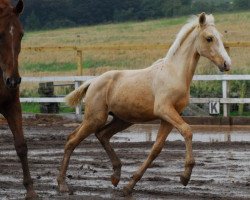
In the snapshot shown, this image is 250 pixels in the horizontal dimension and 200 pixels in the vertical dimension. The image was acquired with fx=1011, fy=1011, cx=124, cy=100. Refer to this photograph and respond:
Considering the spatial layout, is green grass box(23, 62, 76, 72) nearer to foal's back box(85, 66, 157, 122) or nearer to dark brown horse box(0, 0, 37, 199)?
foal's back box(85, 66, 157, 122)

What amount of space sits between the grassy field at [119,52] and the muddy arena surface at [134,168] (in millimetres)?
5829

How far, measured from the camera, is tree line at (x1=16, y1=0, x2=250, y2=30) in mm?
83331

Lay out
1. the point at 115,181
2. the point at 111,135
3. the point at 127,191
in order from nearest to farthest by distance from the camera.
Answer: the point at 127,191
the point at 115,181
the point at 111,135

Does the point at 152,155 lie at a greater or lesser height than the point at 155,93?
lesser

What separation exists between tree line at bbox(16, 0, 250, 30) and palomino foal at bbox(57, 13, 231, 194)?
6880cm

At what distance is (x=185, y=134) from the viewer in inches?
437

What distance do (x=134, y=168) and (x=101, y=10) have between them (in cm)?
7401

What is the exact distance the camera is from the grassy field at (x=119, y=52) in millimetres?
30625

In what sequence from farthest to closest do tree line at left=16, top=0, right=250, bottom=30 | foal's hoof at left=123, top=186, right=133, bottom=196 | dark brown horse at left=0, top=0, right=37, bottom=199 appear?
tree line at left=16, top=0, right=250, bottom=30, foal's hoof at left=123, top=186, right=133, bottom=196, dark brown horse at left=0, top=0, right=37, bottom=199

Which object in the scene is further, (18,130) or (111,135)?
(111,135)

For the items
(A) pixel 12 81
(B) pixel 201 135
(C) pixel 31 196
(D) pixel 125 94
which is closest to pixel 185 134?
(D) pixel 125 94

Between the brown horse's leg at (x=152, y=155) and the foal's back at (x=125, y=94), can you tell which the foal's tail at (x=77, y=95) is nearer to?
the foal's back at (x=125, y=94)

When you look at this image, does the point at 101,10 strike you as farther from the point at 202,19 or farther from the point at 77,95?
the point at 202,19

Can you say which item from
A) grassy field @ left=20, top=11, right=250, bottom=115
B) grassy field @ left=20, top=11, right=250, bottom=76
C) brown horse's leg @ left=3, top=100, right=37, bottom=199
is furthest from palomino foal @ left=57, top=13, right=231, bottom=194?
grassy field @ left=20, top=11, right=250, bottom=76
